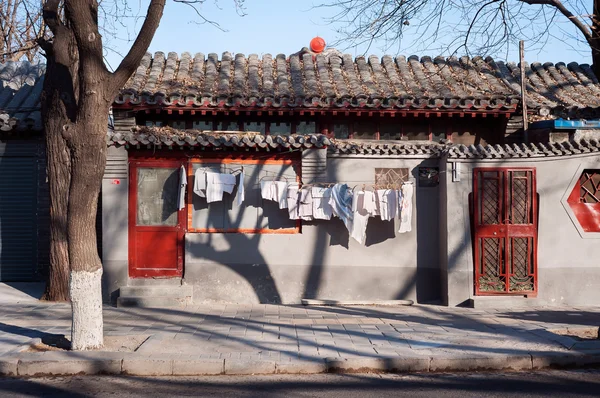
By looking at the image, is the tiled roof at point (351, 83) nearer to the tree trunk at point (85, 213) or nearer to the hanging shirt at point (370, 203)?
the hanging shirt at point (370, 203)

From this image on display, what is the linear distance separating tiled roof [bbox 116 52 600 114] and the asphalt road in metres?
6.83

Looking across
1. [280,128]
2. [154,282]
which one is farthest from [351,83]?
[154,282]

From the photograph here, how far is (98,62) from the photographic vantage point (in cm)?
876

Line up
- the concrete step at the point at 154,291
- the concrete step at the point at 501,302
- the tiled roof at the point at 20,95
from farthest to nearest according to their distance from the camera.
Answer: the tiled roof at the point at 20,95 → the concrete step at the point at 154,291 → the concrete step at the point at 501,302

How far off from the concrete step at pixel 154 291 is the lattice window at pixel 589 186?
25.8 ft

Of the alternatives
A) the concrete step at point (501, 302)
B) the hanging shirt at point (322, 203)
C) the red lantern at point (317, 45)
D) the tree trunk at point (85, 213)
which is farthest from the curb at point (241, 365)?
the red lantern at point (317, 45)

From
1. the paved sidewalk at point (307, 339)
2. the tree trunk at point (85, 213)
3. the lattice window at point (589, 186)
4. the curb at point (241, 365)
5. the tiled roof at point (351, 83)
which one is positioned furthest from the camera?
the tiled roof at point (351, 83)

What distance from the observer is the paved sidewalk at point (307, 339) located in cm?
830

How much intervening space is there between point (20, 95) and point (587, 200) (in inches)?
502

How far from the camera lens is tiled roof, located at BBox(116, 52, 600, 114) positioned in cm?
1371

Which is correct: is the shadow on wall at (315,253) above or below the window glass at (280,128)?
below

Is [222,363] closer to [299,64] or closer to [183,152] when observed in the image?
[183,152]

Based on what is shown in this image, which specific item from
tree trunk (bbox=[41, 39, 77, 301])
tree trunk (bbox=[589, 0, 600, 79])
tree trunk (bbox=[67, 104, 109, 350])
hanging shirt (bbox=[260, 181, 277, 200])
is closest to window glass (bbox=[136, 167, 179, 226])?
tree trunk (bbox=[41, 39, 77, 301])

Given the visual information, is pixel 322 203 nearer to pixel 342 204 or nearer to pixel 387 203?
pixel 342 204
